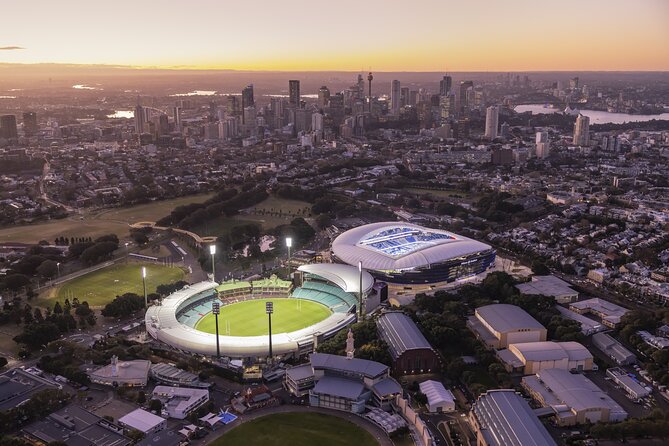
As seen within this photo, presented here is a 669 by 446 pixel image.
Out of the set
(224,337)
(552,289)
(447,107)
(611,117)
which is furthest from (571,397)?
(611,117)

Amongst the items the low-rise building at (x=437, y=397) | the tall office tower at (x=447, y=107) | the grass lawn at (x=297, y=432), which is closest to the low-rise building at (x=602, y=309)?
the low-rise building at (x=437, y=397)

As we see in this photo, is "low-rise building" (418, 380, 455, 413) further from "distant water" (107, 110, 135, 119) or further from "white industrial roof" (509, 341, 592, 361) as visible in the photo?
"distant water" (107, 110, 135, 119)

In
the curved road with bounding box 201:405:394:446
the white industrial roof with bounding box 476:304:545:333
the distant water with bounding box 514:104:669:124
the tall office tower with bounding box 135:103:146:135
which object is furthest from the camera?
the distant water with bounding box 514:104:669:124

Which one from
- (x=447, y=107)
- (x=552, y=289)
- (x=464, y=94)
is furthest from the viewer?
(x=464, y=94)

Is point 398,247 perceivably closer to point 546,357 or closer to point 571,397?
point 546,357

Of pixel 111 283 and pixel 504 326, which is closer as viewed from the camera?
pixel 504 326

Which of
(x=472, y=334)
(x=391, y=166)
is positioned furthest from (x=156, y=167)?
(x=472, y=334)

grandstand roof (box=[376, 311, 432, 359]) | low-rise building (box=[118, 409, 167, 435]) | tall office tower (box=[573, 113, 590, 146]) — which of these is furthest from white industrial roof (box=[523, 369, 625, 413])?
tall office tower (box=[573, 113, 590, 146])
